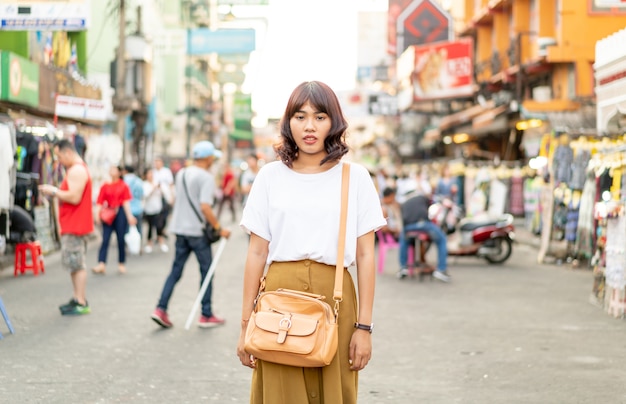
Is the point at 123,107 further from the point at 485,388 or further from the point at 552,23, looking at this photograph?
the point at 485,388

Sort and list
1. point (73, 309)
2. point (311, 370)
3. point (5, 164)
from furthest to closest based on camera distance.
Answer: point (5, 164) → point (73, 309) → point (311, 370)

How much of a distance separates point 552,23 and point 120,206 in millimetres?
23313

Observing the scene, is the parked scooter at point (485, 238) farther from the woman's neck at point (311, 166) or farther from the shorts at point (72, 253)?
the woman's neck at point (311, 166)

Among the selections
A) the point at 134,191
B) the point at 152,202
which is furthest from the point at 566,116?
the point at 134,191

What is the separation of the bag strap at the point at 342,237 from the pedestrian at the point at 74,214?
284 inches

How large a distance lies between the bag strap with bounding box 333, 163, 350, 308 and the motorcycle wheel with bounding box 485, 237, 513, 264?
14802 millimetres

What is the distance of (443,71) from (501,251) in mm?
24332

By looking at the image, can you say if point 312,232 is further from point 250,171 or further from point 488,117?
point 488,117

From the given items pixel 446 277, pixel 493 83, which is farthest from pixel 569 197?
pixel 493 83

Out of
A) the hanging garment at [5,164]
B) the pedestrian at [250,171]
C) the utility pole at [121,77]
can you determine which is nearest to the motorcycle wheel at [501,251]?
the pedestrian at [250,171]

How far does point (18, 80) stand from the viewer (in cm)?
2138

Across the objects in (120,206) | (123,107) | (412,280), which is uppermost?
(123,107)

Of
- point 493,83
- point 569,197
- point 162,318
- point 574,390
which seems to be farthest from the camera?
point 493,83

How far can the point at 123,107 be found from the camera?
27.4m
